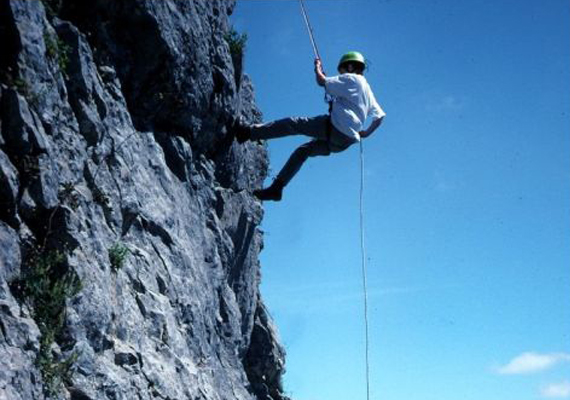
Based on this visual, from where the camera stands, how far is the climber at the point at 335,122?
1148 cm

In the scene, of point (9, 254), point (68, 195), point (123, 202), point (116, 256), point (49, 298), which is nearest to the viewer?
point (9, 254)

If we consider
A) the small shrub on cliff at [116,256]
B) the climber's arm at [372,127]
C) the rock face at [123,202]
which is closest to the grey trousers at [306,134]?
the climber's arm at [372,127]

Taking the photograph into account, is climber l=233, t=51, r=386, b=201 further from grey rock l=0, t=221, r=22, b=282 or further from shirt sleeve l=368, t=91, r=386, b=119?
grey rock l=0, t=221, r=22, b=282

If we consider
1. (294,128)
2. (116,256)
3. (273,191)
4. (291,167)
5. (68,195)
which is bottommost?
(116,256)

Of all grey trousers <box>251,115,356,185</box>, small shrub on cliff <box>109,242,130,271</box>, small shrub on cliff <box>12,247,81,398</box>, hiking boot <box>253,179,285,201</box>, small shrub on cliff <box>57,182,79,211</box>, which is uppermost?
grey trousers <box>251,115,356,185</box>

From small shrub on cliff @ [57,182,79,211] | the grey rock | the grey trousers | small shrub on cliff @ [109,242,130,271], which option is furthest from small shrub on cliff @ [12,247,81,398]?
the grey trousers

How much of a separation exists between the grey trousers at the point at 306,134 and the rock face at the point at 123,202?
6.02 ft

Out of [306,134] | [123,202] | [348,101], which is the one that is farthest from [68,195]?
[348,101]

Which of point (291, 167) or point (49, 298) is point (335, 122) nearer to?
point (291, 167)

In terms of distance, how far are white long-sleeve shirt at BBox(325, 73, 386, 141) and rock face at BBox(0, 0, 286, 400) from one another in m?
3.04

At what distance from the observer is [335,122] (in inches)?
456

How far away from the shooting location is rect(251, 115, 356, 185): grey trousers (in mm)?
11781

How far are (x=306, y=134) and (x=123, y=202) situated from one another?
3.74 meters

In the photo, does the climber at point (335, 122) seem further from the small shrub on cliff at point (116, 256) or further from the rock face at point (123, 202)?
the small shrub on cliff at point (116, 256)
